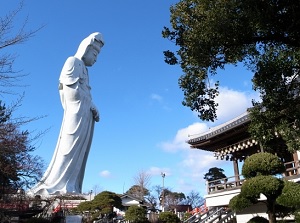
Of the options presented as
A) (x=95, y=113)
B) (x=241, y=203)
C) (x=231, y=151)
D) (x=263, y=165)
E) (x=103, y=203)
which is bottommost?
(x=241, y=203)

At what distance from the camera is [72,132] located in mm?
14094

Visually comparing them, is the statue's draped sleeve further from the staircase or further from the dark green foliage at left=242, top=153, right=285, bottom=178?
the dark green foliage at left=242, top=153, right=285, bottom=178

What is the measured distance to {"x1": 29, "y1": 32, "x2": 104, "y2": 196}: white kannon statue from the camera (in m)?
13.4

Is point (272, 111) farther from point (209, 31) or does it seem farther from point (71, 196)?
point (71, 196)

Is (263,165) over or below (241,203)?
over

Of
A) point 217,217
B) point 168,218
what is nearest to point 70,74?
point 168,218

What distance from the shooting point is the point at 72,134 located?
46.2 feet

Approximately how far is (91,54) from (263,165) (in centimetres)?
978

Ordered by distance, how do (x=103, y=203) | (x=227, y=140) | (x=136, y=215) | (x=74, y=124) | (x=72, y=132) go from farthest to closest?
(x=103, y=203), (x=136, y=215), (x=227, y=140), (x=74, y=124), (x=72, y=132)

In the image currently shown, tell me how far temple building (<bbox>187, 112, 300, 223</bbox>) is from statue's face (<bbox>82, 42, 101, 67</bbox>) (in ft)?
18.9

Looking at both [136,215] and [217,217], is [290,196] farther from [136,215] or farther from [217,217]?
[136,215]

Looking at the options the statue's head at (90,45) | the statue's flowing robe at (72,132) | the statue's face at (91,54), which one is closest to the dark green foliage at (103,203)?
the statue's flowing robe at (72,132)

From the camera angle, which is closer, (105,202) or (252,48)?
(252,48)

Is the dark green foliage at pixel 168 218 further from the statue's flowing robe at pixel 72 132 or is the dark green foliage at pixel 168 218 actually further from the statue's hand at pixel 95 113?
the statue's hand at pixel 95 113
